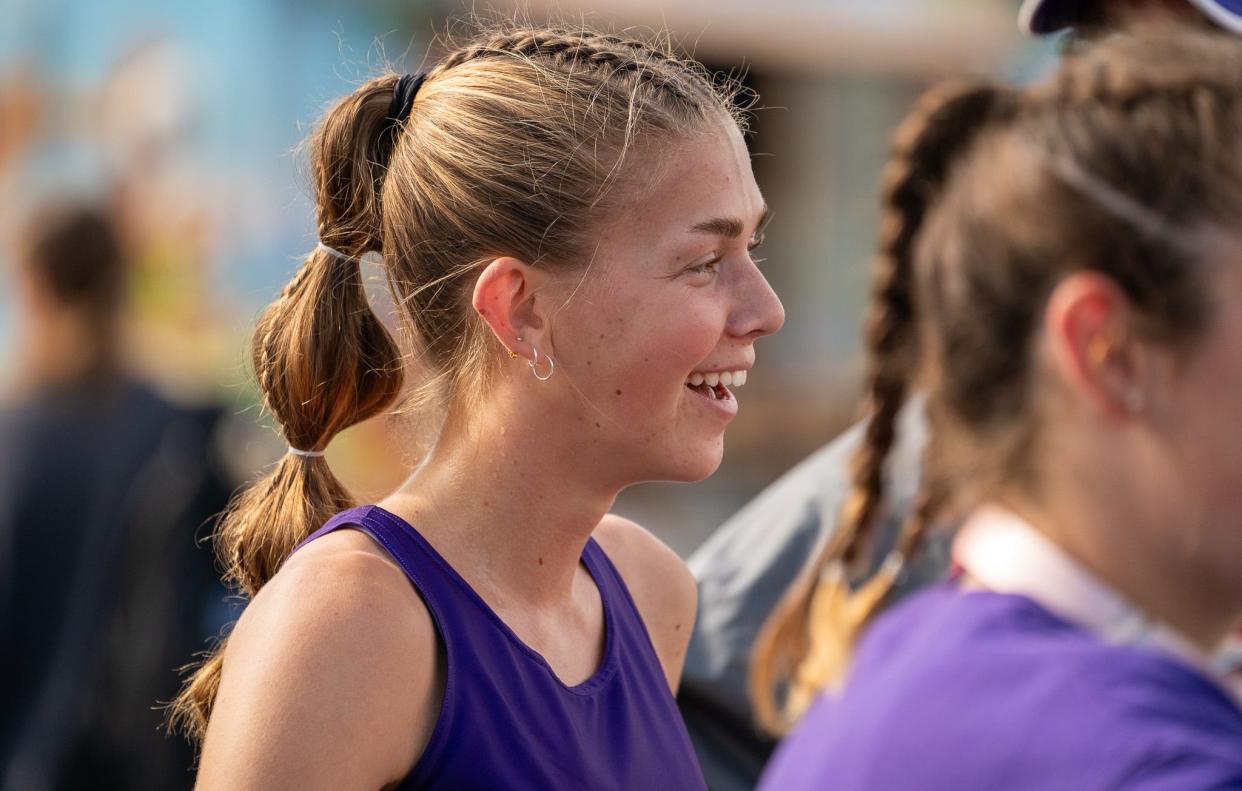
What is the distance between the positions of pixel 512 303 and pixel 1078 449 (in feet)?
3.43

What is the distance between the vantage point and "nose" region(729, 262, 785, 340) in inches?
84.1

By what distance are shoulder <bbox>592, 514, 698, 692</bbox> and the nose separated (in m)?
0.52

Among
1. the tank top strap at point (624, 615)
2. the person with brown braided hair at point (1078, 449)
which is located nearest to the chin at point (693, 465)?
the tank top strap at point (624, 615)

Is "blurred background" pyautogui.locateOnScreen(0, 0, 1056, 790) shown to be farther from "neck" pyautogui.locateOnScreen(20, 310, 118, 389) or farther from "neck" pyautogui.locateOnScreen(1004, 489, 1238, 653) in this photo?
"neck" pyautogui.locateOnScreen(1004, 489, 1238, 653)

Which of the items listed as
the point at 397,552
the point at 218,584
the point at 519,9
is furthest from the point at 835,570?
the point at 218,584

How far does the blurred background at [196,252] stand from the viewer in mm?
4109

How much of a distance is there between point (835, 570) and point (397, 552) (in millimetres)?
677

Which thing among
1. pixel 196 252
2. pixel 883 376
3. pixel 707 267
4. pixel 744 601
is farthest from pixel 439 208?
pixel 196 252

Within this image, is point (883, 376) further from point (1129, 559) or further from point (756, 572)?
point (756, 572)

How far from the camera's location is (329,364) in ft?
7.36

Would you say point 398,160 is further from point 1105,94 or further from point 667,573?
point 1105,94

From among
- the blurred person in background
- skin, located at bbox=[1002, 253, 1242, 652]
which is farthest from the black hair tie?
skin, located at bbox=[1002, 253, 1242, 652]

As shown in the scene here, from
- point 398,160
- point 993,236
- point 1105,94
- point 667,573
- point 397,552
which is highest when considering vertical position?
point 1105,94

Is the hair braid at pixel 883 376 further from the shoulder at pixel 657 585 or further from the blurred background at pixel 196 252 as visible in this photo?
the shoulder at pixel 657 585
